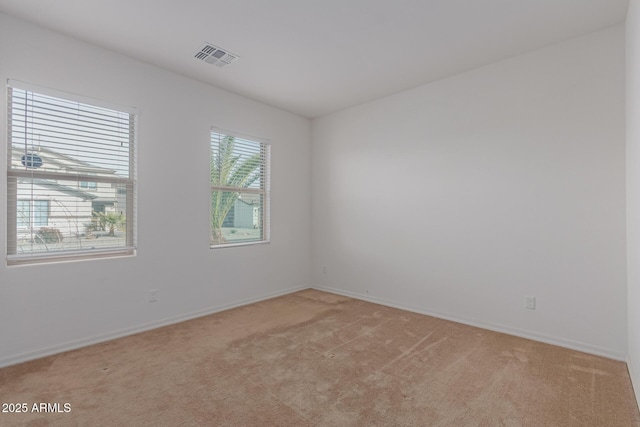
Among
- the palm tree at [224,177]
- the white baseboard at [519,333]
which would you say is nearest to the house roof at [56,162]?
the palm tree at [224,177]

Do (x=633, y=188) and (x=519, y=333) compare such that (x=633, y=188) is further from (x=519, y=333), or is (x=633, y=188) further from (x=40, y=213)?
(x=40, y=213)

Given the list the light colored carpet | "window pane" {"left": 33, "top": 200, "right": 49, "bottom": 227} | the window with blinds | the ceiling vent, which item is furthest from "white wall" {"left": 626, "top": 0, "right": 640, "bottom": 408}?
"window pane" {"left": 33, "top": 200, "right": 49, "bottom": 227}

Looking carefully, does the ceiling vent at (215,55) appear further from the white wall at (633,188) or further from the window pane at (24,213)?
the white wall at (633,188)

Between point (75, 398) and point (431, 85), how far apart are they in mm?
4348

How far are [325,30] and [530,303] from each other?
10.4 feet

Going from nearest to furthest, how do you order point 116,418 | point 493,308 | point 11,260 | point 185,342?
point 116,418
point 11,260
point 185,342
point 493,308

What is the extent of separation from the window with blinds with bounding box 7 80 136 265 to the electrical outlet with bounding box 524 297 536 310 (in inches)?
156

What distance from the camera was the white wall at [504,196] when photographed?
105 inches

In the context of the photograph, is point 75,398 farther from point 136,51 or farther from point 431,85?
point 431,85

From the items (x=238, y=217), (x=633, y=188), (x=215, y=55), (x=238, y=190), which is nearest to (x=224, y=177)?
(x=238, y=190)

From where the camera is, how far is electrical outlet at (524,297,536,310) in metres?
3.00

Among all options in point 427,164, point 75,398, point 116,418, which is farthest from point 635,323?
point 75,398

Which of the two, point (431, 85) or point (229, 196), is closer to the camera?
point (431, 85)

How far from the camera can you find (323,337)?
3.04 m
